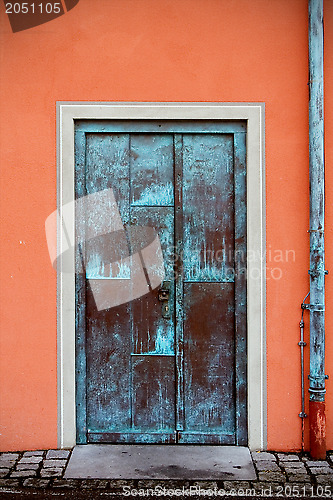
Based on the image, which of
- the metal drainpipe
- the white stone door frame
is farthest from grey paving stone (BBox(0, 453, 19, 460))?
the metal drainpipe

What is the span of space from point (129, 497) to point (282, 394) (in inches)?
56.5

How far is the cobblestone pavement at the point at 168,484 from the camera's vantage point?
11.0ft

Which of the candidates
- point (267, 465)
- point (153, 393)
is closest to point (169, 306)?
point (153, 393)

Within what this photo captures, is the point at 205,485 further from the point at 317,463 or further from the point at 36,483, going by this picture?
the point at 36,483

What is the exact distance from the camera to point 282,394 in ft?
13.1

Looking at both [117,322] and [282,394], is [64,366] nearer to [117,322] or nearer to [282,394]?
[117,322]

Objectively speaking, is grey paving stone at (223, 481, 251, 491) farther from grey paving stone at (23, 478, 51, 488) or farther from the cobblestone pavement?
grey paving stone at (23, 478, 51, 488)

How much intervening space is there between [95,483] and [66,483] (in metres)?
0.20

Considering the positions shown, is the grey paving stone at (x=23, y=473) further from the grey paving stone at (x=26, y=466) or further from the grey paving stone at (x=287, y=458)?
the grey paving stone at (x=287, y=458)

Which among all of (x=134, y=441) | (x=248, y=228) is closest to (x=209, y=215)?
(x=248, y=228)

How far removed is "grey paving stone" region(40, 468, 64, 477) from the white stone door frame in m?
0.36

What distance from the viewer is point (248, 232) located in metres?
4.01

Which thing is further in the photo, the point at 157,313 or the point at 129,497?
the point at 157,313

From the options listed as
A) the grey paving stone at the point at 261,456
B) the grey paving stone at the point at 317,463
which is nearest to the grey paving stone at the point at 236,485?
the grey paving stone at the point at 261,456
